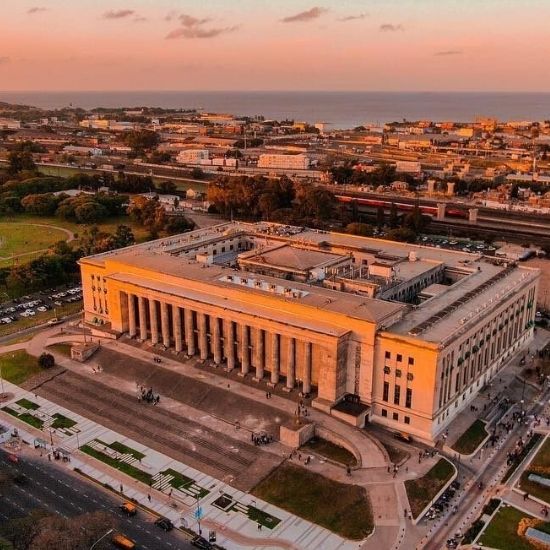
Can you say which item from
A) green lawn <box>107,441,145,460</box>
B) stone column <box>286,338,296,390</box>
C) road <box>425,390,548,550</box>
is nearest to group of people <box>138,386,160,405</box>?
green lawn <box>107,441,145,460</box>

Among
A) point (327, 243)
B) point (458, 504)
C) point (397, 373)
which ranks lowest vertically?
point (458, 504)

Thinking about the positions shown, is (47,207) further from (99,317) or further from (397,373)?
(397,373)

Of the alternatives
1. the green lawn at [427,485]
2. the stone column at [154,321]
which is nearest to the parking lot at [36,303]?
the stone column at [154,321]

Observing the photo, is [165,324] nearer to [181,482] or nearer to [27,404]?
[27,404]

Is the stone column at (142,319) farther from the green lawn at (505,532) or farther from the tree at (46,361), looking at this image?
the green lawn at (505,532)

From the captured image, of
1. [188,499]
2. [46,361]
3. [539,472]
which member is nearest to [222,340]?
[46,361]

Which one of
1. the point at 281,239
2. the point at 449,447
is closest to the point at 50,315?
the point at 281,239

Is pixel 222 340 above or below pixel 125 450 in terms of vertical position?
above
